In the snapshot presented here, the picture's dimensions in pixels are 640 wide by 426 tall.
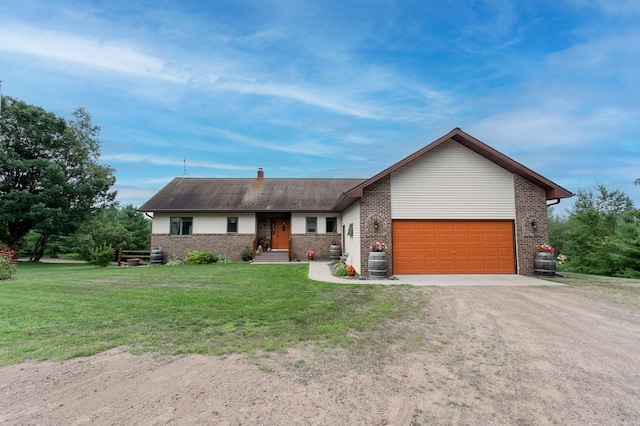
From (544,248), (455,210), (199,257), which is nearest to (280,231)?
(199,257)

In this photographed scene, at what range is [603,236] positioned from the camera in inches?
647

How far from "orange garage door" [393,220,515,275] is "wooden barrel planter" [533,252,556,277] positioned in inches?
31.1

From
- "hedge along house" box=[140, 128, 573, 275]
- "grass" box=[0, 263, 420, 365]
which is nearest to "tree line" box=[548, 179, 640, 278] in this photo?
"hedge along house" box=[140, 128, 573, 275]

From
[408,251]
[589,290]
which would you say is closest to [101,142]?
[408,251]

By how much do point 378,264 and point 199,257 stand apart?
11214 millimetres

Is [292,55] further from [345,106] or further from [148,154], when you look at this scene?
[148,154]

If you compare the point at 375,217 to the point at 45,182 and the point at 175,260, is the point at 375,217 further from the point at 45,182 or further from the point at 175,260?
the point at 45,182

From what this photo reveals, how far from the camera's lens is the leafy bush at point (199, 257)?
1706 cm

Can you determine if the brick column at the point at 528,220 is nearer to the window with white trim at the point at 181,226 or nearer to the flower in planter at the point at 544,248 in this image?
the flower in planter at the point at 544,248

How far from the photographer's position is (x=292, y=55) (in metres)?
13.8

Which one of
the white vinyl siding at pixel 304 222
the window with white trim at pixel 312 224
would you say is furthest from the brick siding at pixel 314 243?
the window with white trim at pixel 312 224

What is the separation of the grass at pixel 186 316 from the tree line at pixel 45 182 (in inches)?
545

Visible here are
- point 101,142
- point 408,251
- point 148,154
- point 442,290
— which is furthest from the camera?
point 101,142

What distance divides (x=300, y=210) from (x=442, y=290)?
11.4 m
